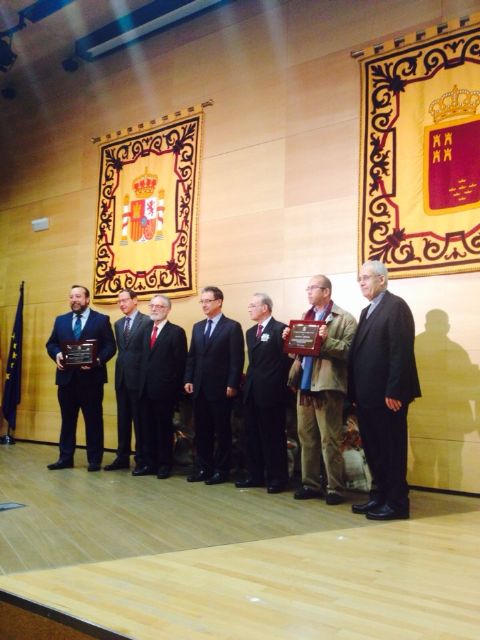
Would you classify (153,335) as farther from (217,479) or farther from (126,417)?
(217,479)

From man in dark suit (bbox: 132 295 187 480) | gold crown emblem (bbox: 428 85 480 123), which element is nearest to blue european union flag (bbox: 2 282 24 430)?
man in dark suit (bbox: 132 295 187 480)

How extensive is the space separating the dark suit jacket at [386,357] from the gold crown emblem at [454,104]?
1558mm

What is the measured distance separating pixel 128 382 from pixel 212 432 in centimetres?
79

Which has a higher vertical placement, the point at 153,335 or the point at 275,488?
the point at 153,335

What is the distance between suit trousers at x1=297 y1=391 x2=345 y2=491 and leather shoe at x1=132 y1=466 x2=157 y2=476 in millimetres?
1255

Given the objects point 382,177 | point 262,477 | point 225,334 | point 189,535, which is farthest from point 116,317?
point 189,535

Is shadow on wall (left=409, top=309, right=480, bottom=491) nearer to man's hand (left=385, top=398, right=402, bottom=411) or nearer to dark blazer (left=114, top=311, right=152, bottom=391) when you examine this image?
man's hand (left=385, top=398, right=402, bottom=411)

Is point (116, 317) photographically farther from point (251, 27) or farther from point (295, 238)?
point (251, 27)

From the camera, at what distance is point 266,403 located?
12.2 ft

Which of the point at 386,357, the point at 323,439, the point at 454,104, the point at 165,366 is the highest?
A: the point at 454,104

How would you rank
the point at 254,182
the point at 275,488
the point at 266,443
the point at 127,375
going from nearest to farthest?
1. the point at 275,488
2. the point at 266,443
3. the point at 127,375
4. the point at 254,182

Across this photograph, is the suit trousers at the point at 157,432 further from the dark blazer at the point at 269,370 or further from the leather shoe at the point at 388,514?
the leather shoe at the point at 388,514

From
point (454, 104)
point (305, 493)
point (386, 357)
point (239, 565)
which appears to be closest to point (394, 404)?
point (386, 357)

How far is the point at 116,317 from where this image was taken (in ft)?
18.2
